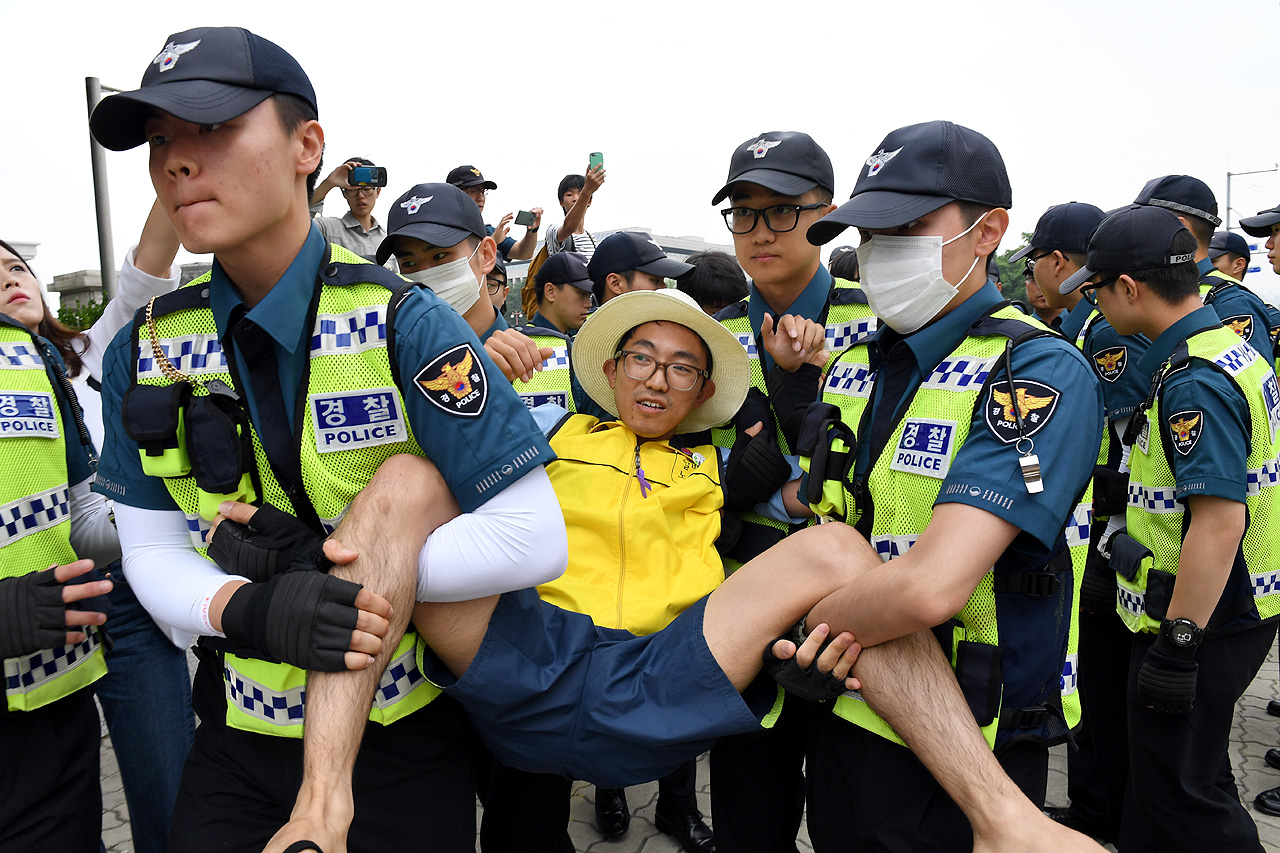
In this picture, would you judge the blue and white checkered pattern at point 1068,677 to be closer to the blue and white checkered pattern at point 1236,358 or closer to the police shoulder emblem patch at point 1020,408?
the police shoulder emblem patch at point 1020,408

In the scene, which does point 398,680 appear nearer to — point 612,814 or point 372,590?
point 372,590

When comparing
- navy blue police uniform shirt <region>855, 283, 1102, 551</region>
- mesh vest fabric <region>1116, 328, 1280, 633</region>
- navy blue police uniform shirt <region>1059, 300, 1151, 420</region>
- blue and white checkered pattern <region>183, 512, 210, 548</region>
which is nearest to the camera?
navy blue police uniform shirt <region>855, 283, 1102, 551</region>

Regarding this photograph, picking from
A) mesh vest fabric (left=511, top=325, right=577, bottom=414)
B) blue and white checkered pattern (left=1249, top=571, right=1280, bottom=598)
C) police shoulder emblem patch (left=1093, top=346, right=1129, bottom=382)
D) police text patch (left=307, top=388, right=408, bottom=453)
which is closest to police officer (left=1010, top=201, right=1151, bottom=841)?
police shoulder emblem patch (left=1093, top=346, right=1129, bottom=382)

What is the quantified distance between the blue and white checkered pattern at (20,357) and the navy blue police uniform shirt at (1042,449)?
2456 mm

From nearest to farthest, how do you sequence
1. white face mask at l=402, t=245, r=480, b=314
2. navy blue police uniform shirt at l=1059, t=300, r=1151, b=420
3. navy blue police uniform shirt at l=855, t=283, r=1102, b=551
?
navy blue police uniform shirt at l=855, t=283, r=1102, b=551
white face mask at l=402, t=245, r=480, b=314
navy blue police uniform shirt at l=1059, t=300, r=1151, b=420

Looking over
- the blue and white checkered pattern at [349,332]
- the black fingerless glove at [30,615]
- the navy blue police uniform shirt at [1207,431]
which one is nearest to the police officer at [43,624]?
the black fingerless glove at [30,615]

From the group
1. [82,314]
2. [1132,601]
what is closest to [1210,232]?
[1132,601]

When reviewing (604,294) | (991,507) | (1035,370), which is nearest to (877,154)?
(1035,370)

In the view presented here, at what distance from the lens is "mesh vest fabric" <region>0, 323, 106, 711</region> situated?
2.08 m

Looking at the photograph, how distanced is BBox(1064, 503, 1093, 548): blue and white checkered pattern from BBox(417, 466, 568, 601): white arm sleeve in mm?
1271

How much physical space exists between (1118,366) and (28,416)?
4212 millimetres

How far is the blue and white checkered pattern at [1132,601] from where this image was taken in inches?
117

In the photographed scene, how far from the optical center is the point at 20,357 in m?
2.22

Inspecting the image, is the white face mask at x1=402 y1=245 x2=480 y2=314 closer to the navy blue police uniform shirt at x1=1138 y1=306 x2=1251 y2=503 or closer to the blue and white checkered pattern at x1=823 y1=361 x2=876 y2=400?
the blue and white checkered pattern at x1=823 y1=361 x2=876 y2=400
